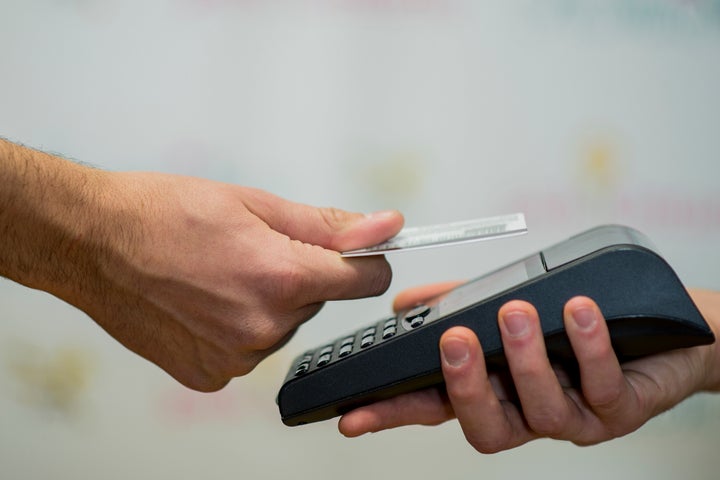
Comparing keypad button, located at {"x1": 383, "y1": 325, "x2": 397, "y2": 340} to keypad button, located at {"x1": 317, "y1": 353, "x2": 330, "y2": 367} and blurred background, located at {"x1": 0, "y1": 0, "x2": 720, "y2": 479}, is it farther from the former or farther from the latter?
blurred background, located at {"x1": 0, "y1": 0, "x2": 720, "y2": 479}

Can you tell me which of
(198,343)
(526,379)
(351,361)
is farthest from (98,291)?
(526,379)

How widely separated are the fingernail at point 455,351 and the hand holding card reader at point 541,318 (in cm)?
1

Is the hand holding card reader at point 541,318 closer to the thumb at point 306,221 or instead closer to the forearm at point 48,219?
the thumb at point 306,221

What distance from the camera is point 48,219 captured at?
56 cm

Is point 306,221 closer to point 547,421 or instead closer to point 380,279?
point 380,279

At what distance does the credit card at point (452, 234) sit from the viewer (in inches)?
21.7

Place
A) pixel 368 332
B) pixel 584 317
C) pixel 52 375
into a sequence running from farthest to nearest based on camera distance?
pixel 52 375 → pixel 368 332 → pixel 584 317

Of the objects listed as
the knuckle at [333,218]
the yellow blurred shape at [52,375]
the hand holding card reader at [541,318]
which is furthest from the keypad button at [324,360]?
the yellow blurred shape at [52,375]

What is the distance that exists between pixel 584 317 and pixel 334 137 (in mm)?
588

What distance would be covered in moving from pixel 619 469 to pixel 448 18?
2.32 ft

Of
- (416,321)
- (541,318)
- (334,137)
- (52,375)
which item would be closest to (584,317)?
(541,318)

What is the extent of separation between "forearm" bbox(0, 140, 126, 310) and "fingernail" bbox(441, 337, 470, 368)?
283 millimetres

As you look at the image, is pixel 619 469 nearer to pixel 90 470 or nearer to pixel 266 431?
pixel 266 431

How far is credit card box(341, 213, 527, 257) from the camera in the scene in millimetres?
551
